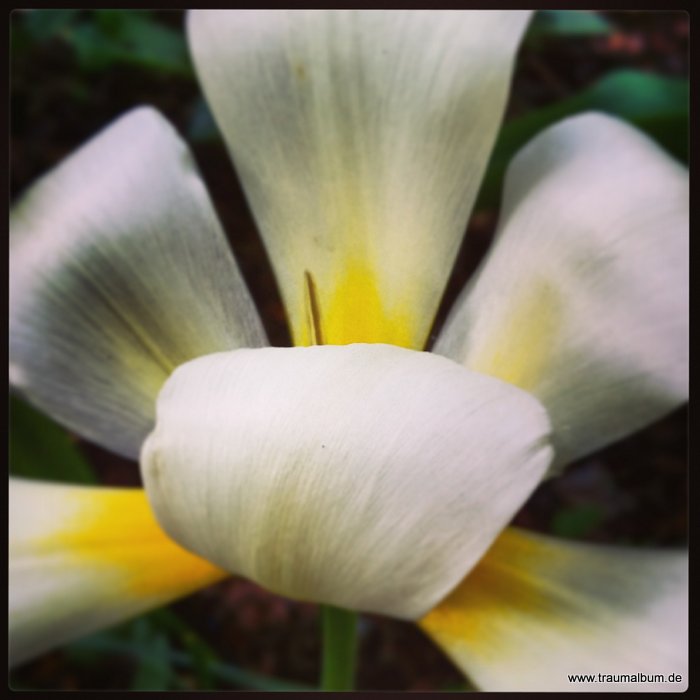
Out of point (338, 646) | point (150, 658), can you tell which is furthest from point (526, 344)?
point (150, 658)

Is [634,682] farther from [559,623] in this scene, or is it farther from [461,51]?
[461,51]

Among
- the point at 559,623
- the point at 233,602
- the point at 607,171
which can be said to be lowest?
the point at 233,602

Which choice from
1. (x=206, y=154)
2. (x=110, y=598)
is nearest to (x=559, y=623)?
(x=110, y=598)

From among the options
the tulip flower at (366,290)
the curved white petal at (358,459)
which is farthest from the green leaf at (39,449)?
the curved white petal at (358,459)

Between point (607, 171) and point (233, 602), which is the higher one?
point (607, 171)

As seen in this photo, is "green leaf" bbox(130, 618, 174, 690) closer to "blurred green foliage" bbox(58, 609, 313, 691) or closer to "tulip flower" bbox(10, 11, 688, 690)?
"blurred green foliage" bbox(58, 609, 313, 691)

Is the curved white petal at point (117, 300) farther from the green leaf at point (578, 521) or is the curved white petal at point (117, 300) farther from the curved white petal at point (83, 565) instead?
the green leaf at point (578, 521)

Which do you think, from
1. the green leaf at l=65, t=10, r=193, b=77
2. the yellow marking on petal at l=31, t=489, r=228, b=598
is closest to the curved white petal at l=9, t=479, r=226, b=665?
the yellow marking on petal at l=31, t=489, r=228, b=598
